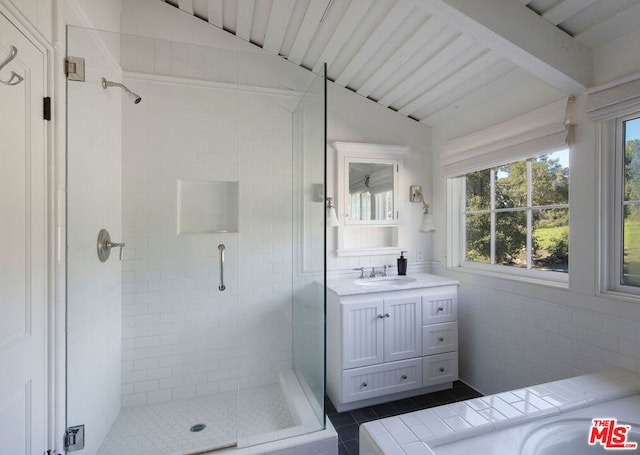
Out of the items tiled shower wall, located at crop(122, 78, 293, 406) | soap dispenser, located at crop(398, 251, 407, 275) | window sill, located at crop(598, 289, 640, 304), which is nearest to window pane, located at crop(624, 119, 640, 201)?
window sill, located at crop(598, 289, 640, 304)

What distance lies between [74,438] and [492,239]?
9.84 feet

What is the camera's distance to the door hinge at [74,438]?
145 cm

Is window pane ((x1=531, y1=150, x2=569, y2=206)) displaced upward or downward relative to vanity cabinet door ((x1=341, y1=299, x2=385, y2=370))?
upward

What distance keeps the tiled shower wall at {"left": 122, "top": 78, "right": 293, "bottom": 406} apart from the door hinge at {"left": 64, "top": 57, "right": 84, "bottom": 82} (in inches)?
23.4

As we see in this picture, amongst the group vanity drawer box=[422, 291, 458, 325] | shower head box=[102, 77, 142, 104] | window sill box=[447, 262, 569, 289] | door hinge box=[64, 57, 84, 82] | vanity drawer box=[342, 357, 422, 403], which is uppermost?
shower head box=[102, 77, 142, 104]

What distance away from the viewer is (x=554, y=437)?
4.08 ft

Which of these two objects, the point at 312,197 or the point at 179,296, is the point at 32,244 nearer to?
the point at 179,296

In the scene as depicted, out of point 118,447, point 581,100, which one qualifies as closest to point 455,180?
point 581,100

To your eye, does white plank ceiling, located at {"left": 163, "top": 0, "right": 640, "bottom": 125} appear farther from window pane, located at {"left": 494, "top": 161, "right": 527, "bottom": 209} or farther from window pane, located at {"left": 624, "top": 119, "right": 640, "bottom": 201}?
window pane, located at {"left": 494, "top": 161, "right": 527, "bottom": 209}

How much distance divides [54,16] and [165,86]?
34.4 inches

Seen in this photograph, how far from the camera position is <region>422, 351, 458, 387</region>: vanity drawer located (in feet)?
7.84

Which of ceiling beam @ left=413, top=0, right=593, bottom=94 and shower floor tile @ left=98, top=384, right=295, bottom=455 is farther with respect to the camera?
shower floor tile @ left=98, top=384, right=295, bottom=455

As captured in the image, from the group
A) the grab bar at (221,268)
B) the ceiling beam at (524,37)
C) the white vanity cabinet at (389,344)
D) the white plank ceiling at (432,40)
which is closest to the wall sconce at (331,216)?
the white vanity cabinet at (389,344)

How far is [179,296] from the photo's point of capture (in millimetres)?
2291
